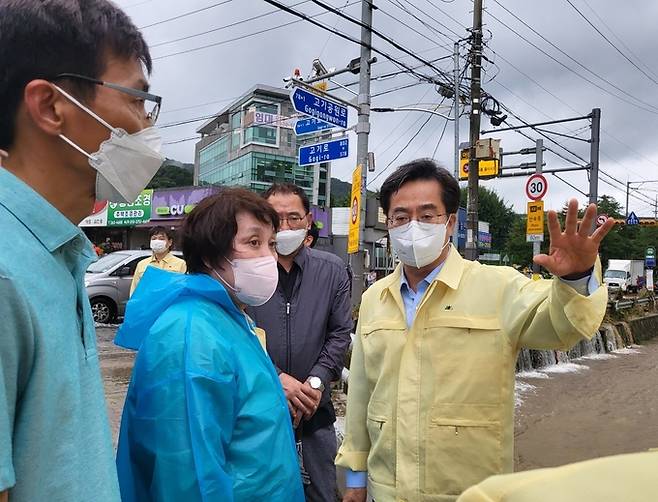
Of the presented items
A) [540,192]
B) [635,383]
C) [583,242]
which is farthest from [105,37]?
[635,383]

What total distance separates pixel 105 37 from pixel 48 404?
76 centimetres

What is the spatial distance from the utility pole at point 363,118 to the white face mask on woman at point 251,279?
714 cm

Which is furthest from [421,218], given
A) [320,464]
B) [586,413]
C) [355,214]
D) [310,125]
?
[310,125]

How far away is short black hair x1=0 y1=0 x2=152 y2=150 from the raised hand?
1.39 metres

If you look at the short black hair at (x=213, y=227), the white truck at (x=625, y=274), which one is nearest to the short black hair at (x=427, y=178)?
the short black hair at (x=213, y=227)

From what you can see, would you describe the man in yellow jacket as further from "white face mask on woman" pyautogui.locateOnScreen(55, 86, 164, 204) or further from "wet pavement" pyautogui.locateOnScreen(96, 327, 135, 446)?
"wet pavement" pyautogui.locateOnScreen(96, 327, 135, 446)

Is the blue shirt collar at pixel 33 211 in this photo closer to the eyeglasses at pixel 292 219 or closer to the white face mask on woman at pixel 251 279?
the white face mask on woman at pixel 251 279

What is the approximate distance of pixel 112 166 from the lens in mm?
1201

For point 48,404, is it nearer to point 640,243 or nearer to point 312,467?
point 312,467

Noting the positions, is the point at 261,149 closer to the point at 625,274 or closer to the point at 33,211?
the point at 625,274

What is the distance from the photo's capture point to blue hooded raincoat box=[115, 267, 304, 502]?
58.1 inches

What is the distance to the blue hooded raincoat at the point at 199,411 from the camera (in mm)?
1476

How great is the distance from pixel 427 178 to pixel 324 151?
24.0 feet

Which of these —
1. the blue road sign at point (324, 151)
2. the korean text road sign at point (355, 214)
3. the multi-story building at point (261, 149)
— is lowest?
the korean text road sign at point (355, 214)
